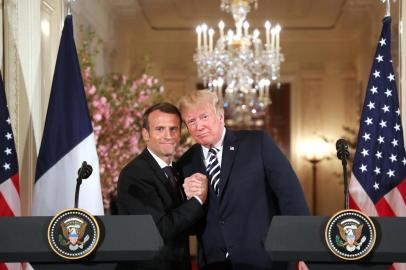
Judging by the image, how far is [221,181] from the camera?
3.65m

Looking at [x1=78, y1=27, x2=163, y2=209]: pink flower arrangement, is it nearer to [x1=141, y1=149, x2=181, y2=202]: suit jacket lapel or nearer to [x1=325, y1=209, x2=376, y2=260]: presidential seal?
[x1=141, y1=149, x2=181, y2=202]: suit jacket lapel

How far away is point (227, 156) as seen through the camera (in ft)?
12.1

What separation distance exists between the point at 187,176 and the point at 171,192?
19 cm

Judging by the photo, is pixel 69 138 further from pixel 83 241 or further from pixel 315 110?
pixel 315 110

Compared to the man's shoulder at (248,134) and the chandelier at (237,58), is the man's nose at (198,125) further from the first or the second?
the chandelier at (237,58)

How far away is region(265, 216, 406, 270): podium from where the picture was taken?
2744mm

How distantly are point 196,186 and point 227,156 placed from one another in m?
0.37

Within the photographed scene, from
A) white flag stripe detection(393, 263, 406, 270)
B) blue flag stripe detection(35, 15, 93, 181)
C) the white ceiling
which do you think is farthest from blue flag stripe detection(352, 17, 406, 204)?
the white ceiling

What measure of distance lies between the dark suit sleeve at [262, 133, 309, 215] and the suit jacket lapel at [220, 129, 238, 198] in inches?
6.9

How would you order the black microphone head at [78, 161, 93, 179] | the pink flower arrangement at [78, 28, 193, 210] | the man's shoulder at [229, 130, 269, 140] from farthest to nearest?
1. the pink flower arrangement at [78, 28, 193, 210]
2. the man's shoulder at [229, 130, 269, 140]
3. the black microphone head at [78, 161, 93, 179]

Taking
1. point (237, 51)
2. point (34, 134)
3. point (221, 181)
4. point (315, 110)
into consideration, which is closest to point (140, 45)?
point (315, 110)

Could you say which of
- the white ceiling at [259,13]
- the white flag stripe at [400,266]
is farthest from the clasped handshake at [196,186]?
the white ceiling at [259,13]

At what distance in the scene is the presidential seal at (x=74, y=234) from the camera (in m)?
2.74

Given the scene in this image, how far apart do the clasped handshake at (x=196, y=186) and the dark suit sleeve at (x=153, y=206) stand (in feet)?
0.13
